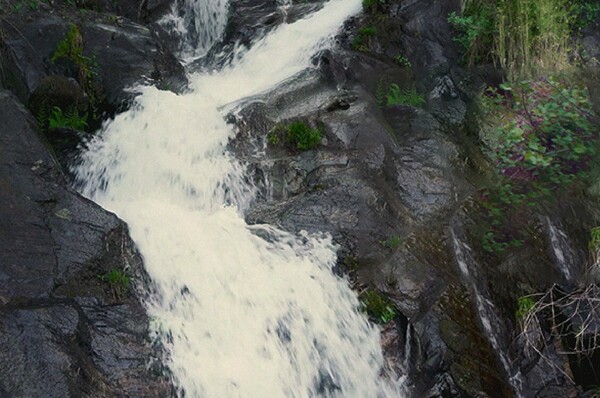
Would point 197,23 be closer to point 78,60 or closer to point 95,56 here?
point 95,56

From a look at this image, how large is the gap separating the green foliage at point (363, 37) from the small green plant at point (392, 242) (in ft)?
15.8

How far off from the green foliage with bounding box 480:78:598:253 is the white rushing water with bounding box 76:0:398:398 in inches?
88.0

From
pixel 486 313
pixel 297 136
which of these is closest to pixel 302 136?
pixel 297 136

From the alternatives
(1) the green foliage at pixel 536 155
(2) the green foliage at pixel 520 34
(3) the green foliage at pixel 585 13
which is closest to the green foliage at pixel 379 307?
(1) the green foliage at pixel 536 155

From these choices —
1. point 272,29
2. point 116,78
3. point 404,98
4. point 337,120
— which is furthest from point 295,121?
point 272,29

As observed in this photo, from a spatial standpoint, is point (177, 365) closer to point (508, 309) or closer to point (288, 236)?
point (288, 236)

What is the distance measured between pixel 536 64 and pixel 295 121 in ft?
12.1

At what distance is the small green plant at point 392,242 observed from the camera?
649cm

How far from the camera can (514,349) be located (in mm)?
6012

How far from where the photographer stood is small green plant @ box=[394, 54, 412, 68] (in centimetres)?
982

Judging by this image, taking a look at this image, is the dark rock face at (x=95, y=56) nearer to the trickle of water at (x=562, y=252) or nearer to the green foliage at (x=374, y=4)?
the green foliage at (x=374, y=4)

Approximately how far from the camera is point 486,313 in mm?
6188

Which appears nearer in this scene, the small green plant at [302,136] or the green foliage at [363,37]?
the small green plant at [302,136]

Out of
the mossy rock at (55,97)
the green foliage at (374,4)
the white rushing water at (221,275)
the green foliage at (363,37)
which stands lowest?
the white rushing water at (221,275)
